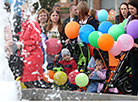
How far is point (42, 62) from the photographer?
5996mm

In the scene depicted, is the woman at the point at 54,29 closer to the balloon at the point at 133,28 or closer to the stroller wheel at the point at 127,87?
the stroller wheel at the point at 127,87

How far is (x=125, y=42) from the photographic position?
5129mm

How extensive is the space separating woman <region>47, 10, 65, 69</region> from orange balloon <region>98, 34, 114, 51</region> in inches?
51.9

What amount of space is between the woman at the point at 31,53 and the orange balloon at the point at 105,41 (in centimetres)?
115

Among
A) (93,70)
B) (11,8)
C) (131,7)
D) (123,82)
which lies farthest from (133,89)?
(11,8)

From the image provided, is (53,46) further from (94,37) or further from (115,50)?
(115,50)

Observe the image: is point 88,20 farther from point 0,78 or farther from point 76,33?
point 0,78

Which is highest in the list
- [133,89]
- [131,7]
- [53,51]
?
[131,7]

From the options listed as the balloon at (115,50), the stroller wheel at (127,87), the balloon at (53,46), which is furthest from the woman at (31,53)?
the stroller wheel at (127,87)

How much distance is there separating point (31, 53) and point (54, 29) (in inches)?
42.2

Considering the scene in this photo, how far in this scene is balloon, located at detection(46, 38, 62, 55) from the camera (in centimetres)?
605

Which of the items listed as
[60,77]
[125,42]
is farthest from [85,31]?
[60,77]

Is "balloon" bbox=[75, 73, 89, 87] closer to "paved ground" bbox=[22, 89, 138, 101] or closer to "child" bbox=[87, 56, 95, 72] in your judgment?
"child" bbox=[87, 56, 95, 72]

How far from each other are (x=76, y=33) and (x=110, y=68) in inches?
32.4
